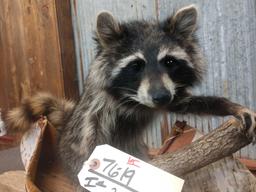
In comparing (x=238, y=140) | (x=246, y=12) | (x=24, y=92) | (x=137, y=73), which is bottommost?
(x=24, y=92)

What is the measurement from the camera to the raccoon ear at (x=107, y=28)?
2.05 m

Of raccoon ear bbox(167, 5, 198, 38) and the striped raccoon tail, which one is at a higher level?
raccoon ear bbox(167, 5, 198, 38)

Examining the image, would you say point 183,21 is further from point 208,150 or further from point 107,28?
point 208,150

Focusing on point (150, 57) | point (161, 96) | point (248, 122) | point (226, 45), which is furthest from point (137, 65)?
point (226, 45)

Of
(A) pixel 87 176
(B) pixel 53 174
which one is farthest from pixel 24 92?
(A) pixel 87 176

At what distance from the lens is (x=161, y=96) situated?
6.11ft

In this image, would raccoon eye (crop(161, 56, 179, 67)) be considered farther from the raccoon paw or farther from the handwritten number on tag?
the handwritten number on tag

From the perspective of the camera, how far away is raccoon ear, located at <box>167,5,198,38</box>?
2.11 metres

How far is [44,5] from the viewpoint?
3.85m

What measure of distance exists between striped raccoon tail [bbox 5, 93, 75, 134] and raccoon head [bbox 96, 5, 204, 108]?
501mm

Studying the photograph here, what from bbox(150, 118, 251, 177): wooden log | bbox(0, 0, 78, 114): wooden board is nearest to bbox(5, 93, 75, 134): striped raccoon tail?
bbox(150, 118, 251, 177): wooden log

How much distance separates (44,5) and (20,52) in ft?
2.25

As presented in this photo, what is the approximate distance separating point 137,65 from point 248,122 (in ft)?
1.91

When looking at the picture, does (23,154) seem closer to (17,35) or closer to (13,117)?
(13,117)
